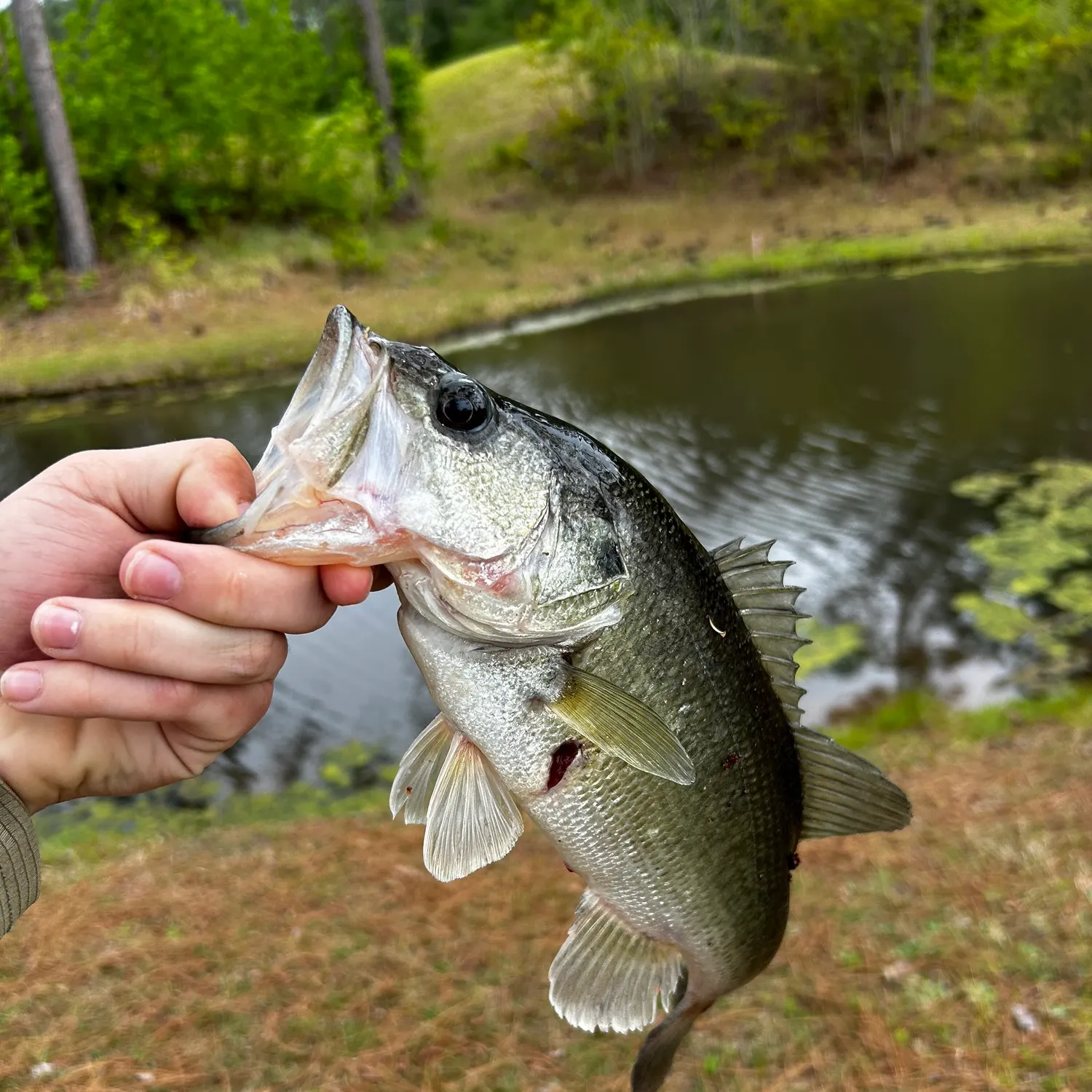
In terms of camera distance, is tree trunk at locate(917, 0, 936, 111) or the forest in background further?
tree trunk at locate(917, 0, 936, 111)

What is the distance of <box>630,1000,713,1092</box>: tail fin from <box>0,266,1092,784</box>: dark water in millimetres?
4347

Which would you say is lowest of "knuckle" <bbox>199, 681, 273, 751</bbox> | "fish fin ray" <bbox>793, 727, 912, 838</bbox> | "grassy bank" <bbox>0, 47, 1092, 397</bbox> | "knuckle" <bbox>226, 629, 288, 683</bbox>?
"grassy bank" <bbox>0, 47, 1092, 397</bbox>

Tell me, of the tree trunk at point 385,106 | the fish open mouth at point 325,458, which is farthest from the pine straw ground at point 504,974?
the tree trunk at point 385,106

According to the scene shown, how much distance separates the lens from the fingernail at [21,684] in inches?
58.4

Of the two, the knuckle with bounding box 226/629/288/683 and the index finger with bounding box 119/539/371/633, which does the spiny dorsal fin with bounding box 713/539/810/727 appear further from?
the knuckle with bounding box 226/629/288/683

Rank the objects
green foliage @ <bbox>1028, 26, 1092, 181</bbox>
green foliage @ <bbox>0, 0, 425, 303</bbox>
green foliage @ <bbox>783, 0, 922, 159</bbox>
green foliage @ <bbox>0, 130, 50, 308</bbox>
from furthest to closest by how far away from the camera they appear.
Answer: green foliage @ <bbox>783, 0, 922, 159</bbox> < green foliage @ <bbox>1028, 26, 1092, 181</bbox> < green foliage @ <bbox>0, 0, 425, 303</bbox> < green foliage @ <bbox>0, 130, 50, 308</bbox>

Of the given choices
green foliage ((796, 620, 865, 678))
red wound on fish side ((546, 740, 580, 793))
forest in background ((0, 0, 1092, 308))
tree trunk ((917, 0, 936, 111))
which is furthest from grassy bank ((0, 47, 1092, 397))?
red wound on fish side ((546, 740, 580, 793))

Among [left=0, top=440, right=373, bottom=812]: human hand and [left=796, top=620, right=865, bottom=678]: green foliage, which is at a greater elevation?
[left=0, top=440, right=373, bottom=812]: human hand

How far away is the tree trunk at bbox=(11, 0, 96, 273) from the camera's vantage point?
1502 centimetres

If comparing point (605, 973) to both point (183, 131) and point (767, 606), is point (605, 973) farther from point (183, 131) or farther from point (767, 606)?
point (183, 131)

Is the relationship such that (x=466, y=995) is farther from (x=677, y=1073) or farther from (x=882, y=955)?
(x=882, y=955)

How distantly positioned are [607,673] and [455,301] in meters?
16.6

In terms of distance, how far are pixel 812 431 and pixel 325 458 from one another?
9672 millimetres

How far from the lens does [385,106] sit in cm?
2197
